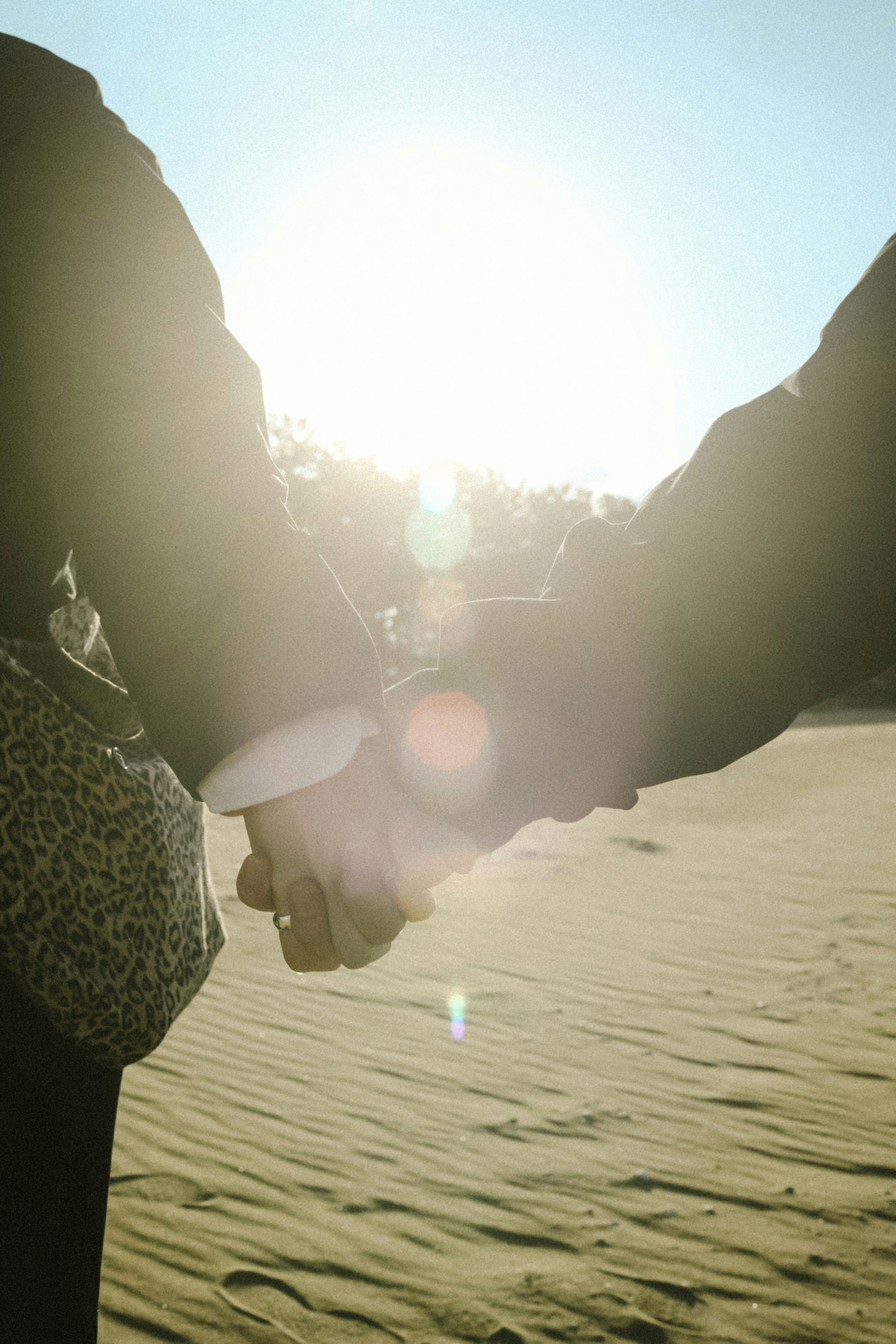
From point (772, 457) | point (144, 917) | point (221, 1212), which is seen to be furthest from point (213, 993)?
point (772, 457)

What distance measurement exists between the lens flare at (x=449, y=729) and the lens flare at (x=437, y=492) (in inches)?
1594

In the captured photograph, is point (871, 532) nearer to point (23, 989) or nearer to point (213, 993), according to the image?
point (23, 989)

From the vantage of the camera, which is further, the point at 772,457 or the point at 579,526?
the point at 579,526

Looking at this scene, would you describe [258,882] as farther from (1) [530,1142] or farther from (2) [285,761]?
(1) [530,1142]

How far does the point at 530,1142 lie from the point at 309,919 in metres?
3.21

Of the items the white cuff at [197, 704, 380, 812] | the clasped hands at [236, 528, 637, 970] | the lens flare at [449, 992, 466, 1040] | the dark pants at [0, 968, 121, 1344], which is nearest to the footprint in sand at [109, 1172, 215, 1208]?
the lens flare at [449, 992, 466, 1040]

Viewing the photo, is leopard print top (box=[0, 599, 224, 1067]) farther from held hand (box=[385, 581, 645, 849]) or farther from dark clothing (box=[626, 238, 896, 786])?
dark clothing (box=[626, 238, 896, 786])

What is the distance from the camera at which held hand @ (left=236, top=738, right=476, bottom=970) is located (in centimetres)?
97

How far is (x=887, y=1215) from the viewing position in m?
3.17

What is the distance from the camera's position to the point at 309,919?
978 millimetres

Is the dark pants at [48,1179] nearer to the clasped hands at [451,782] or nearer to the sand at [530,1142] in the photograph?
the clasped hands at [451,782]

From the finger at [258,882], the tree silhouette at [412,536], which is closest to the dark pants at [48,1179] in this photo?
the finger at [258,882]

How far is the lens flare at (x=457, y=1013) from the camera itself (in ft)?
15.8

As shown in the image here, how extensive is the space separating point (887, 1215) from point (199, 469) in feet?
12.0
